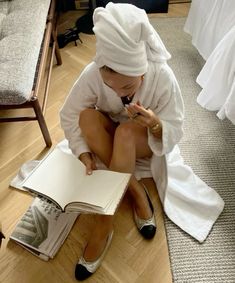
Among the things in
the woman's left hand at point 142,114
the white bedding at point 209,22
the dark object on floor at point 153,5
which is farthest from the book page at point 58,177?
the dark object on floor at point 153,5

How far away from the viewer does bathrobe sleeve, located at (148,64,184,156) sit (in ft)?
2.91

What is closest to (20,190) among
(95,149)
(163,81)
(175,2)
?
(95,149)

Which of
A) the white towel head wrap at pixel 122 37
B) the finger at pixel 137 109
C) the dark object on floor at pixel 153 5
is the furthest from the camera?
the dark object on floor at pixel 153 5

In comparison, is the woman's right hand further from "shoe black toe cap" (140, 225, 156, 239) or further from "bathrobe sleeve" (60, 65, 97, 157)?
"shoe black toe cap" (140, 225, 156, 239)

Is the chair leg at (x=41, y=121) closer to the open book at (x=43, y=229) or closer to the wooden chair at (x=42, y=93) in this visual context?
the wooden chair at (x=42, y=93)

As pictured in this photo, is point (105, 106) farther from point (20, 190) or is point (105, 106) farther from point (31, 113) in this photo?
point (31, 113)

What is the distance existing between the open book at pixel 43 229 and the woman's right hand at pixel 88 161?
19 centimetres

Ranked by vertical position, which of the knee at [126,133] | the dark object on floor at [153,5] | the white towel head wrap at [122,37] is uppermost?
the white towel head wrap at [122,37]

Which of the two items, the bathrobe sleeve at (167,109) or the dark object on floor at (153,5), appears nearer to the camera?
the bathrobe sleeve at (167,109)

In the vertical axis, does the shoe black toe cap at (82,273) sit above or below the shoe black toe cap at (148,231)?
below

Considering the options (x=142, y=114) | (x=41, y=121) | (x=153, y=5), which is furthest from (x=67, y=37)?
(x=142, y=114)

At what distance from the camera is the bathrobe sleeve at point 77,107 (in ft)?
3.16

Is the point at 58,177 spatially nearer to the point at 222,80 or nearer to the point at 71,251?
the point at 71,251

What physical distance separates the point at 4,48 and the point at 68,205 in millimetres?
794
